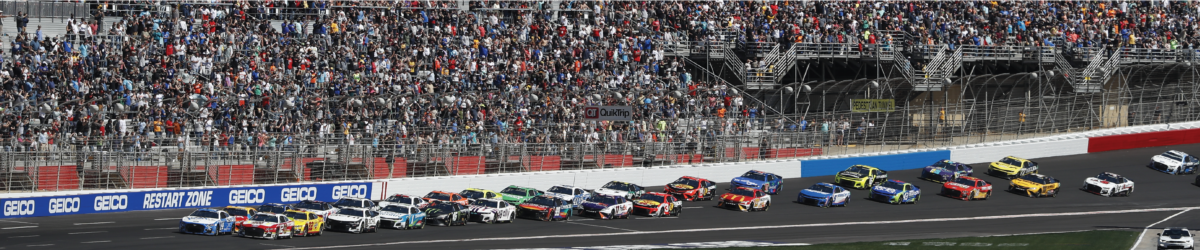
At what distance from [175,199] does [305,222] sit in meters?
5.50

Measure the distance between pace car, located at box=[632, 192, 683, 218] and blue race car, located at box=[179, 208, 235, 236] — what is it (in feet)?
38.1

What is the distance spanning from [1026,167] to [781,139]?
8.58 m

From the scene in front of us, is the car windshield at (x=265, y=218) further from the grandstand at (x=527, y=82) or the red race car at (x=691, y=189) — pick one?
the red race car at (x=691, y=189)

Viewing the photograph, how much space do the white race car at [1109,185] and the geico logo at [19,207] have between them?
31875 millimetres

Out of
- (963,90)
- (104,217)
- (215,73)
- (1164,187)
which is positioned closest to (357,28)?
(215,73)

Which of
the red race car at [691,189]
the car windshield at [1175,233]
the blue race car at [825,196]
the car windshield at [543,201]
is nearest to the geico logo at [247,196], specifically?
the car windshield at [543,201]

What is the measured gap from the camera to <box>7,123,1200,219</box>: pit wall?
115 feet

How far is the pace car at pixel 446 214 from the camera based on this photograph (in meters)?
35.6

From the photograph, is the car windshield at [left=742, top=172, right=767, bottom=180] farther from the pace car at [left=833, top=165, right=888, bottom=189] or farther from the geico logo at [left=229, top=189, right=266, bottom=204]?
the geico logo at [left=229, top=189, right=266, bottom=204]

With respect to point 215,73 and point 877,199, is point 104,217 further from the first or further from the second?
point 877,199

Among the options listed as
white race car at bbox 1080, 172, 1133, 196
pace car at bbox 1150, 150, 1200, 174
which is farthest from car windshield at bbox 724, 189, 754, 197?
pace car at bbox 1150, 150, 1200, 174

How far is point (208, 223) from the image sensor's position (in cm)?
3194

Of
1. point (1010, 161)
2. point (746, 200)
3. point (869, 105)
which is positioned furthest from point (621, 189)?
point (1010, 161)

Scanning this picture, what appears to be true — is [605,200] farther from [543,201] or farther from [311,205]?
[311,205]
